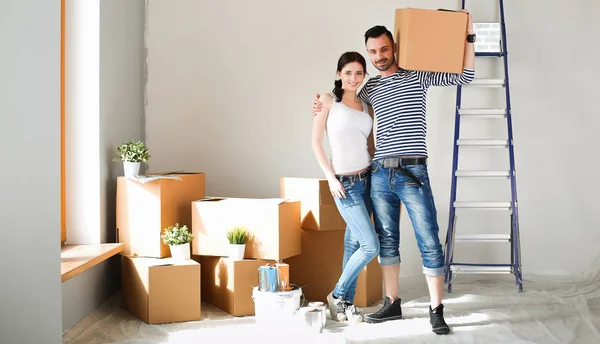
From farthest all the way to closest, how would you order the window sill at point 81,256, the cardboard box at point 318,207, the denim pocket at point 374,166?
the cardboard box at point 318,207
the denim pocket at point 374,166
the window sill at point 81,256

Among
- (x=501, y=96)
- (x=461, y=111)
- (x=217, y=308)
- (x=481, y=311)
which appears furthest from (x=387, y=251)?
(x=501, y=96)

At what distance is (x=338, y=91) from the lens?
3092 millimetres

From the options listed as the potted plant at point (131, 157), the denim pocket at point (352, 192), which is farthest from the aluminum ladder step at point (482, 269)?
the potted plant at point (131, 157)

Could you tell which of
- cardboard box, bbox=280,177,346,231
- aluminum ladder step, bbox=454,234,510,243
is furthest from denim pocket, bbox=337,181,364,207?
aluminum ladder step, bbox=454,234,510,243

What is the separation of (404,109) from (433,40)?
344mm

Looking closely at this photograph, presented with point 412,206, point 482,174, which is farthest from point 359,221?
point 482,174

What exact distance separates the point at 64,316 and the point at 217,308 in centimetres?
84

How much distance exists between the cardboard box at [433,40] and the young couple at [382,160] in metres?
0.06

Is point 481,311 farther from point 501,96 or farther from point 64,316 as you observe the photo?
point 64,316

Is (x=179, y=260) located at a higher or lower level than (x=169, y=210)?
lower

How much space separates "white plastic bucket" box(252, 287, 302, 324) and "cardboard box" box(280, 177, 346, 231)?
0.49 m

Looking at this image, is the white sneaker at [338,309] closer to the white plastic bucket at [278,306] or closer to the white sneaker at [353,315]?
the white sneaker at [353,315]

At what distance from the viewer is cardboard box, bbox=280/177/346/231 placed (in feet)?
11.1

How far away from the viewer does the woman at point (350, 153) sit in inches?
119
